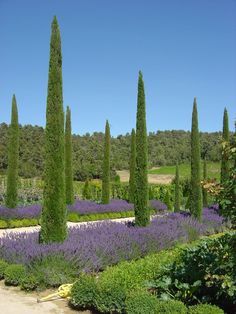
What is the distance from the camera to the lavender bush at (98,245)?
28.8 ft

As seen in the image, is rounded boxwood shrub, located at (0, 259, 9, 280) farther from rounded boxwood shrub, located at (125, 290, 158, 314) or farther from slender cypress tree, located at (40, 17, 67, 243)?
rounded boxwood shrub, located at (125, 290, 158, 314)

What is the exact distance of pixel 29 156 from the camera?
43094 millimetres

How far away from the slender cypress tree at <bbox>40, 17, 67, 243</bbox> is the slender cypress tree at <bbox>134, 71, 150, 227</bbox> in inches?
170

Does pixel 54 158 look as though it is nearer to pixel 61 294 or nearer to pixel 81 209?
pixel 61 294

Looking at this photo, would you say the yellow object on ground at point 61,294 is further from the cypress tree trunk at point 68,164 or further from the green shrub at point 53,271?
the cypress tree trunk at point 68,164

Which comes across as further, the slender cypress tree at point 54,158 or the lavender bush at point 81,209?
the lavender bush at point 81,209

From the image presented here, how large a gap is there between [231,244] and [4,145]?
133 ft

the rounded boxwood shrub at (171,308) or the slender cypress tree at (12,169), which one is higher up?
the slender cypress tree at (12,169)

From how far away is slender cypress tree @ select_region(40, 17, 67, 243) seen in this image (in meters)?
10.1

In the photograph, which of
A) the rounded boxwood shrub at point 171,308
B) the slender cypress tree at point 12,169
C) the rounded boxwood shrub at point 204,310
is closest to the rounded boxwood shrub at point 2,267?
the rounded boxwood shrub at point 171,308

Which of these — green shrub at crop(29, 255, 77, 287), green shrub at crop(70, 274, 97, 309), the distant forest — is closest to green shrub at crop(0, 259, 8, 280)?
green shrub at crop(29, 255, 77, 287)

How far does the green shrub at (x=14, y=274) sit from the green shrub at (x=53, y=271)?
203mm

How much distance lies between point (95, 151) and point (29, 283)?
44.1 metres

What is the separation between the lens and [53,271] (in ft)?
26.5
